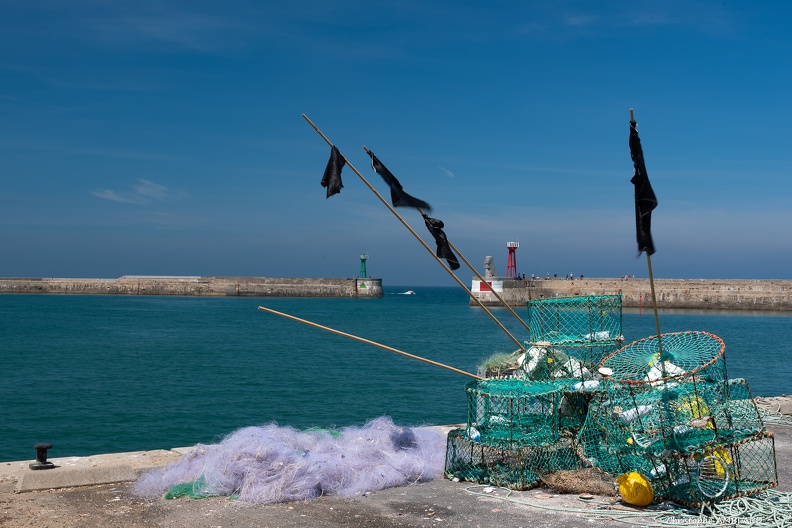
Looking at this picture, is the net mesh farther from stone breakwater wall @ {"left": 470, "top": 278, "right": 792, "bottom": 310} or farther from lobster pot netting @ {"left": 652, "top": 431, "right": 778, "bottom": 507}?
stone breakwater wall @ {"left": 470, "top": 278, "right": 792, "bottom": 310}

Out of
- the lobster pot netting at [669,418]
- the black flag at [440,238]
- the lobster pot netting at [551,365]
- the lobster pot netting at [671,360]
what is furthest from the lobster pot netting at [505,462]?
the black flag at [440,238]

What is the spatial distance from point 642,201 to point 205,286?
4138 inches

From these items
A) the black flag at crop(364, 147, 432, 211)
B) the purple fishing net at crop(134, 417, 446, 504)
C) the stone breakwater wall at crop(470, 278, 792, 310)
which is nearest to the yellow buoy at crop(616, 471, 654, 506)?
the purple fishing net at crop(134, 417, 446, 504)

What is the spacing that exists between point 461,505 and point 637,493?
1.56 meters

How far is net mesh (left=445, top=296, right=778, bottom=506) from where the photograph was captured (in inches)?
281

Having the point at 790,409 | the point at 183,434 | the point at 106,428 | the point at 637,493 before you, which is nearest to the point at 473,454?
the point at 637,493

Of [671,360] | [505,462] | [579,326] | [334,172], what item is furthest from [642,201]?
[579,326]

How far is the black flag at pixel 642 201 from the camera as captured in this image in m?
7.13

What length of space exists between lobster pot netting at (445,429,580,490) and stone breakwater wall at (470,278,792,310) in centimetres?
6277

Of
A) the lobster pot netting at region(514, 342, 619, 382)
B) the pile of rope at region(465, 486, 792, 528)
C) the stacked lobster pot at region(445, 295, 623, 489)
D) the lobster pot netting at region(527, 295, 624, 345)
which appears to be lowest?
the pile of rope at region(465, 486, 792, 528)

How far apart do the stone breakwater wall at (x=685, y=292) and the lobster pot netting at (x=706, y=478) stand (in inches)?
2493

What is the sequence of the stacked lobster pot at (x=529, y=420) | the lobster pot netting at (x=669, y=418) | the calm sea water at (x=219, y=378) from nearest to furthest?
the lobster pot netting at (x=669, y=418), the stacked lobster pot at (x=529, y=420), the calm sea water at (x=219, y=378)

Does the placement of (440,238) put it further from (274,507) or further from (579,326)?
(274,507)

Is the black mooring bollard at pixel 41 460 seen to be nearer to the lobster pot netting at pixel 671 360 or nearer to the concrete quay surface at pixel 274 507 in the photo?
the concrete quay surface at pixel 274 507
